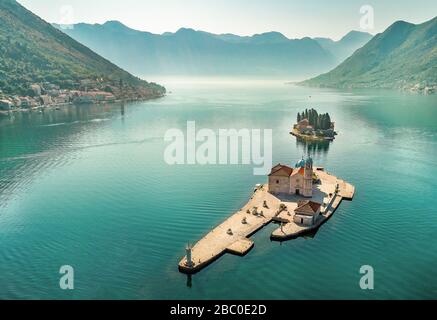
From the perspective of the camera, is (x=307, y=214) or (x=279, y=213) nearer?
(x=307, y=214)

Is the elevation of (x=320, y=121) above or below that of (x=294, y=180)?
above

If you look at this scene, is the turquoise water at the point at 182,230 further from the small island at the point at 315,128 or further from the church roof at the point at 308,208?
the small island at the point at 315,128

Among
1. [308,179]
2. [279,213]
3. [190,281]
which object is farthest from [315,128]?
[190,281]

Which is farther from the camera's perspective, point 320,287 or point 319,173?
point 319,173

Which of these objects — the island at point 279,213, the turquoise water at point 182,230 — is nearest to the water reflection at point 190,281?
the turquoise water at point 182,230

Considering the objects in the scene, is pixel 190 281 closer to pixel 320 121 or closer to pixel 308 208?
pixel 308 208
